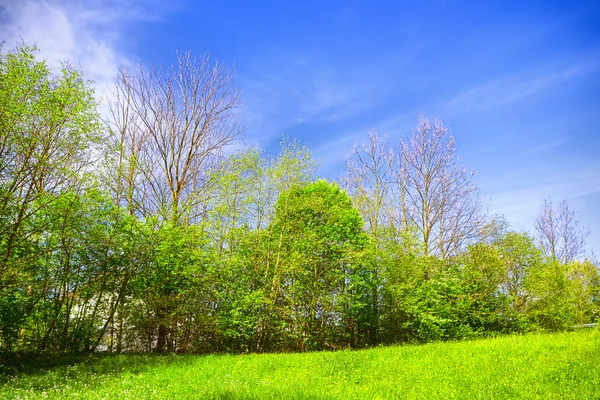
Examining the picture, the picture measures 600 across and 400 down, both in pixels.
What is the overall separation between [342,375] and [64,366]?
8572mm

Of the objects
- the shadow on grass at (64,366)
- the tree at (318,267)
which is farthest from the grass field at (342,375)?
the tree at (318,267)

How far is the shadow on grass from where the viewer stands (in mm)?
9470

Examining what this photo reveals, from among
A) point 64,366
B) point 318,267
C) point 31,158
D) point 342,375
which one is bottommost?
point 342,375

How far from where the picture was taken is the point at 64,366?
11.0 m

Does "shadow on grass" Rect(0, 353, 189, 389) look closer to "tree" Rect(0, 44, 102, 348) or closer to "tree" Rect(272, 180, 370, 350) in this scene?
"tree" Rect(0, 44, 102, 348)

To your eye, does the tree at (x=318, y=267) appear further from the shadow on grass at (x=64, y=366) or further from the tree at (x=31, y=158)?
the tree at (x=31, y=158)

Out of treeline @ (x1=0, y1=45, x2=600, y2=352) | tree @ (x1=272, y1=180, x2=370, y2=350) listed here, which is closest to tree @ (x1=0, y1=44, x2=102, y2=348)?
treeline @ (x1=0, y1=45, x2=600, y2=352)

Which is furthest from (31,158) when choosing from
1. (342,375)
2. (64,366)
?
(342,375)

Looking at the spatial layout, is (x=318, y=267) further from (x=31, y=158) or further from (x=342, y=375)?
(x=31, y=158)

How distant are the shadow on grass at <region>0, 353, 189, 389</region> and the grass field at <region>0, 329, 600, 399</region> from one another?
0.03 meters

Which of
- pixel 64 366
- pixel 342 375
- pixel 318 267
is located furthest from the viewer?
pixel 318 267

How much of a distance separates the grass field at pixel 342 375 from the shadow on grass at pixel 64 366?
0.03 m

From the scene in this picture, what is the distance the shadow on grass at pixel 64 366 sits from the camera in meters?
9.47

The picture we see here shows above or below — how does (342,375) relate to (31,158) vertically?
below
